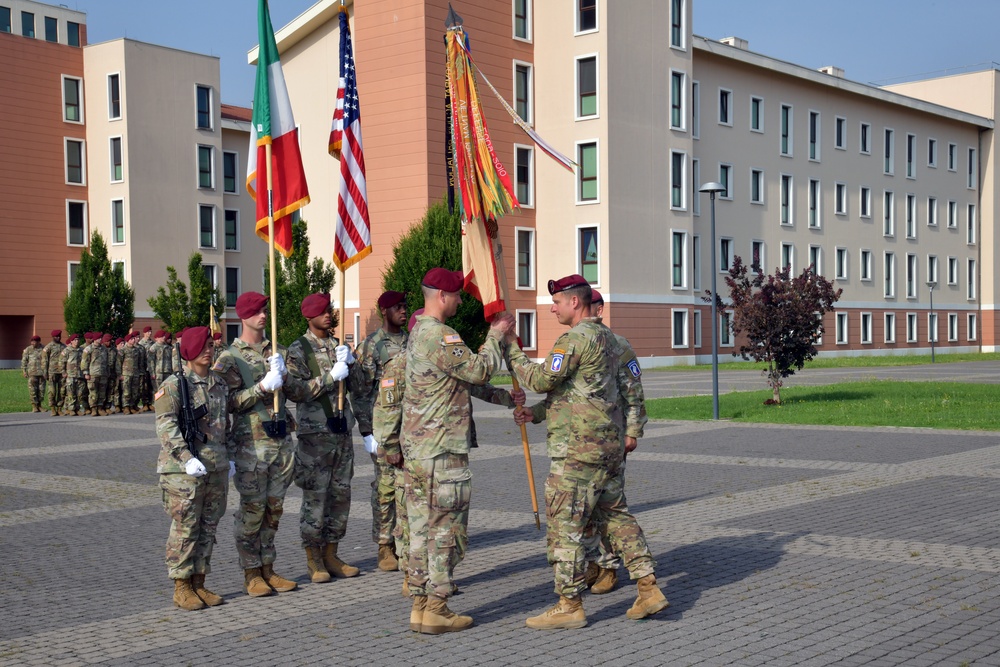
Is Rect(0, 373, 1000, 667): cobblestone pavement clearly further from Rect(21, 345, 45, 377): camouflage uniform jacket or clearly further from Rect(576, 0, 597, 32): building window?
Rect(576, 0, 597, 32): building window

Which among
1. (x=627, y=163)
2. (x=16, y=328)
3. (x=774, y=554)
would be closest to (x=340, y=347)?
(x=774, y=554)

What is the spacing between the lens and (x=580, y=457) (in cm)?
673

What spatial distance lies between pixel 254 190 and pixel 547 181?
3893 cm

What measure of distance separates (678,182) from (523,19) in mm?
9819

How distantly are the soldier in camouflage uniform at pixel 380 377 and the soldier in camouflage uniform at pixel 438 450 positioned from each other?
147 cm

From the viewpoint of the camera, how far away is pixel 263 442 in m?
7.63

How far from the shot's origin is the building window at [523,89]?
47250 mm

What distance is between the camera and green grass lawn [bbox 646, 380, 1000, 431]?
20.2 m

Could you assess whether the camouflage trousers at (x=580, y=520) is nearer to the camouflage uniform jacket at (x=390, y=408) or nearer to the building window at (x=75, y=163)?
the camouflage uniform jacket at (x=390, y=408)

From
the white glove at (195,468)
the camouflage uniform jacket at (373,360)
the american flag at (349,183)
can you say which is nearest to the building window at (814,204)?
the american flag at (349,183)

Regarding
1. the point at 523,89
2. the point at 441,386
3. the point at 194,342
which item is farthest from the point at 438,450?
the point at 523,89

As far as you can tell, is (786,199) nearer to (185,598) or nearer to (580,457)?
(580,457)

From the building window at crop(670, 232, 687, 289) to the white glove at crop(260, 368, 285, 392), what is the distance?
43.1 meters

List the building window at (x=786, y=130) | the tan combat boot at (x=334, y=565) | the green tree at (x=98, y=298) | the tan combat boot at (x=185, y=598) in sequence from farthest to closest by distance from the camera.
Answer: the building window at (x=786, y=130) < the green tree at (x=98, y=298) < the tan combat boot at (x=334, y=565) < the tan combat boot at (x=185, y=598)
